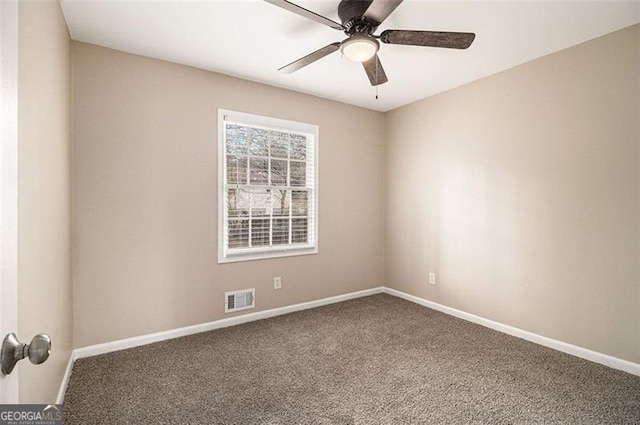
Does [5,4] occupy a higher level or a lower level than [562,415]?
higher

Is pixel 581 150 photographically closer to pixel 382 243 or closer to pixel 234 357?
pixel 382 243

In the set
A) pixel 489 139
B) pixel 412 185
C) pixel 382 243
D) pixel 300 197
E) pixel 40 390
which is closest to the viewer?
pixel 40 390

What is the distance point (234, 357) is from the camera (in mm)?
2561

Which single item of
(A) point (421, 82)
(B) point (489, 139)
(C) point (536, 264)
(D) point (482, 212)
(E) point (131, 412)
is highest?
(A) point (421, 82)

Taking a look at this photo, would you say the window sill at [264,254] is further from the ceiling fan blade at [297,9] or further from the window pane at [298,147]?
the ceiling fan blade at [297,9]

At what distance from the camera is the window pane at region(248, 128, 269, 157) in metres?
3.39

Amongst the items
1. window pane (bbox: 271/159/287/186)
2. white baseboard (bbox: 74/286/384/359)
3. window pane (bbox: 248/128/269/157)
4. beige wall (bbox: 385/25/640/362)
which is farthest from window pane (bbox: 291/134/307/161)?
white baseboard (bbox: 74/286/384/359)

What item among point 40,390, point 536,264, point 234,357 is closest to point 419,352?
point 536,264

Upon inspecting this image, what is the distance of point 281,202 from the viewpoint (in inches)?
143

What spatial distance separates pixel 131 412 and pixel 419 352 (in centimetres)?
211

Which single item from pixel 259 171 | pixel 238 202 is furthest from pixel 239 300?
pixel 259 171

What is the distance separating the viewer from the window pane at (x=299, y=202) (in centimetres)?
372

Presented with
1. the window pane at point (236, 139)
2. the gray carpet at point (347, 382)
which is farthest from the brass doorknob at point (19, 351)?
the window pane at point (236, 139)

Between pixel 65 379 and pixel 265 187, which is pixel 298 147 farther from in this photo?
pixel 65 379
